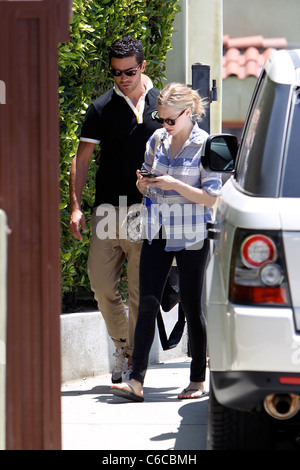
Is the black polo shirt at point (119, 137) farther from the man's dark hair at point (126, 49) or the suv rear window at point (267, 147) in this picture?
the suv rear window at point (267, 147)

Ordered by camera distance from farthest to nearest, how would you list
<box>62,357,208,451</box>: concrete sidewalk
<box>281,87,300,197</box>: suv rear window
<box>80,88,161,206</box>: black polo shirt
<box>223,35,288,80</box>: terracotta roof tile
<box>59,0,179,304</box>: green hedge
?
<box>223,35,288,80</box>: terracotta roof tile < <box>59,0,179,304</box>: green hedge < <box>80,88,161,206</box>: black polo shirt < <box>62,357,208,451</box>: concrete sidewalk < <box>281,87,300,197</box>: suv rear window

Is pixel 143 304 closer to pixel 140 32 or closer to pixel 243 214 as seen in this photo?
pixel 243 214

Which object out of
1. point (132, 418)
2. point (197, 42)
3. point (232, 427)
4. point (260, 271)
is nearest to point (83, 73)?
point (197, 42)

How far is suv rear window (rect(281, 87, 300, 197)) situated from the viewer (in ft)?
12.5

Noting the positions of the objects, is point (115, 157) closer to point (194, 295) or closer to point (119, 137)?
point (119, 137)

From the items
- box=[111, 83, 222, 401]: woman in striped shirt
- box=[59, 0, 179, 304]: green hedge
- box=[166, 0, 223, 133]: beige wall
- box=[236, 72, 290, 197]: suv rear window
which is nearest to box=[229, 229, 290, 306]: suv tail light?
box=[236, 72, 290, 197]: suv rear window

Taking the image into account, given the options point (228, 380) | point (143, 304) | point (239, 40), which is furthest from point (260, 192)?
point (239, 40)

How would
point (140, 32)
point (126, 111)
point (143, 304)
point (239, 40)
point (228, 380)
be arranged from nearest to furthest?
point (228, 380) → point (143, 304) → point (126, 111) → point (140, 32) → point (239, 40)

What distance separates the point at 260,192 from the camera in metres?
3.84

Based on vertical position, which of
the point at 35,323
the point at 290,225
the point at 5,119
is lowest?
the point at 35,323

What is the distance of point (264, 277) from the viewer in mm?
3727

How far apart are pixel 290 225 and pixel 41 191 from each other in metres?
0.94

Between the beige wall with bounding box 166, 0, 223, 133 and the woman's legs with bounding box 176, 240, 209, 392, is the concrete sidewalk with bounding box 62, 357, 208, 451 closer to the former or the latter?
the woman's legs with bounding box 176, 240, 209, 392

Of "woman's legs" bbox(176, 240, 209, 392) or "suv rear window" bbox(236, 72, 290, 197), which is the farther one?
"woman's legs" bbox(176, 240, 209, 392)
